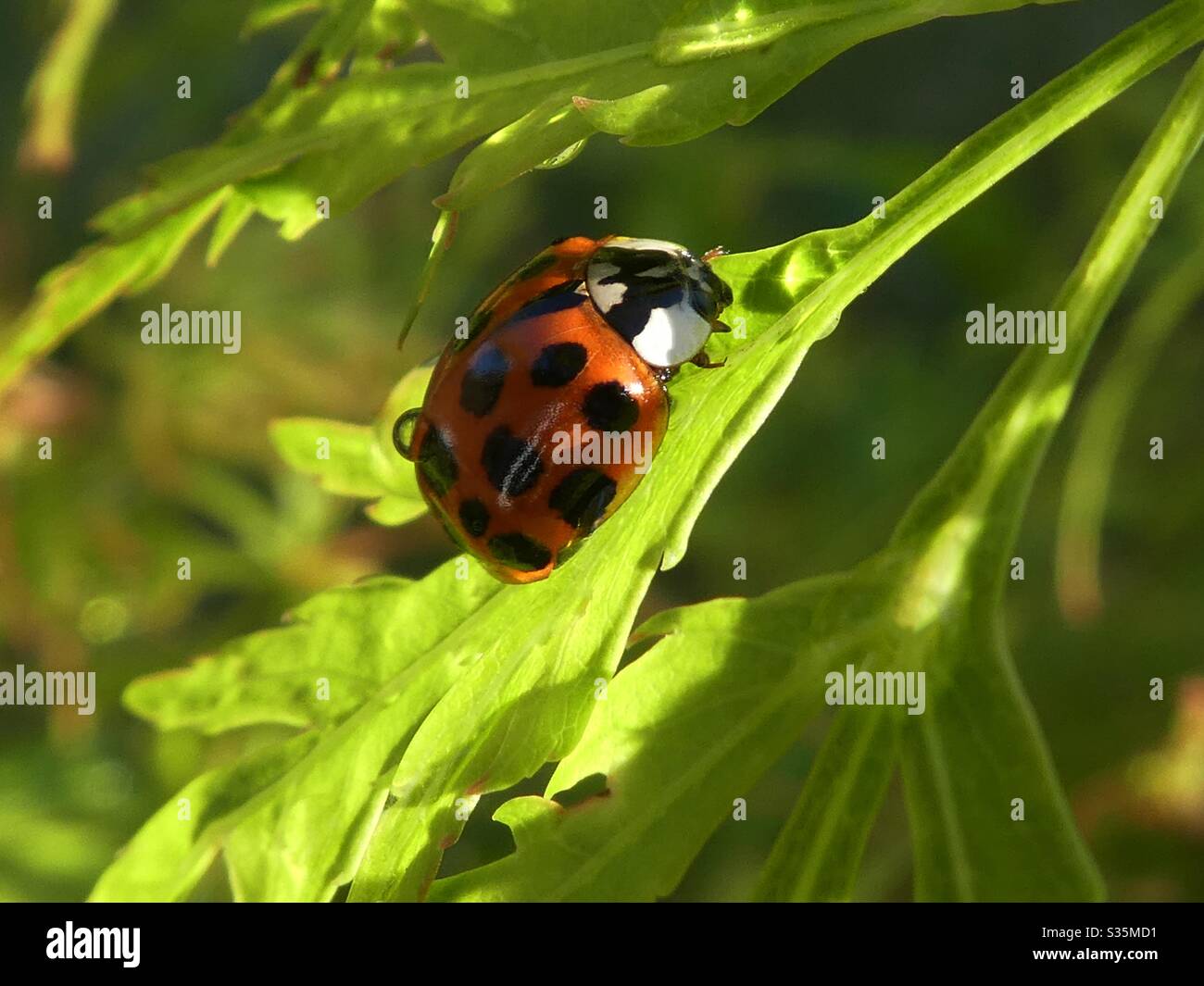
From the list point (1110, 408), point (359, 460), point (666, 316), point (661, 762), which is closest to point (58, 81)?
point (359, 460)

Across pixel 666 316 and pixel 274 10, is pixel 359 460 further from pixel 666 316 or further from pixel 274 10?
pixel 274 10

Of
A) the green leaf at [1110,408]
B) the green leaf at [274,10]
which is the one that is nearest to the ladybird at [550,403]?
the green leaf at [274,10]

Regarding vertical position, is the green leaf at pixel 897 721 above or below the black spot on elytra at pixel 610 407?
below

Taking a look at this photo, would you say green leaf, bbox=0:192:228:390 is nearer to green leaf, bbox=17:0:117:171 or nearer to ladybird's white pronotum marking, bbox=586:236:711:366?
ladybird's white pronotum marking, bbox=586:236:711:366

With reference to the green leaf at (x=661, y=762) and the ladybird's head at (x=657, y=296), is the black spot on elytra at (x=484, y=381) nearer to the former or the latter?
the ladybird's head at (x=657, y=296)

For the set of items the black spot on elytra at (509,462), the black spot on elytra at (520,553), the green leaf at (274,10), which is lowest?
the black spot on elytra at (520,553)
